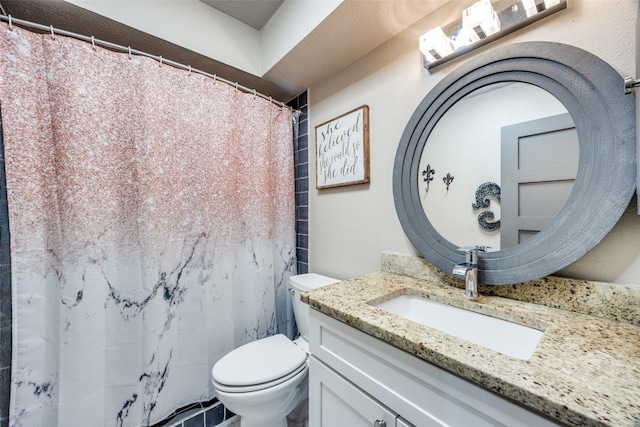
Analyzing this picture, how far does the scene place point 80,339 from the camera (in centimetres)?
108

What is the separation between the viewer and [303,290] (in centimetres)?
148

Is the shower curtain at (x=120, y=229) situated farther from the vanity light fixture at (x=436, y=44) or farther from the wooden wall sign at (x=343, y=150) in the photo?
the vanity light fixture at (x=436, y=44)

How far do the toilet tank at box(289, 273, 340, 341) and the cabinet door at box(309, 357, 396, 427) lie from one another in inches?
21.2

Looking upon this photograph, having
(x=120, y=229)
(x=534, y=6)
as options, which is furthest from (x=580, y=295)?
(x=120, y=229)

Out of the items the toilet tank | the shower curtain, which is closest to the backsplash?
the toilet tank

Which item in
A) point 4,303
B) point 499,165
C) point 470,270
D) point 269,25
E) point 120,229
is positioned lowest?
point 4,303

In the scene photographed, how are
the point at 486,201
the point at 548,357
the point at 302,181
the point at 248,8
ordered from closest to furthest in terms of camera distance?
the point at 548,357
the point at 486,201
the point at 248,8
the point at 302,181

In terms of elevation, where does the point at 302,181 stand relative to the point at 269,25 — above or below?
below

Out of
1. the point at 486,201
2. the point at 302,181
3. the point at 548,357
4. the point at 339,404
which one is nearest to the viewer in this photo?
the point at 548,357

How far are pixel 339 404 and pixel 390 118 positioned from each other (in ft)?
4.10

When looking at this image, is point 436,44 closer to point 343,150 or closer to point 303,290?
point 343,150

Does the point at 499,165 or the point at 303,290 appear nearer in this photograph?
the point at 499,165

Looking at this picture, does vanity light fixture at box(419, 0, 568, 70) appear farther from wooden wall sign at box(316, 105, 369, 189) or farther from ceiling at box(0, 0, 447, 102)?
wooden wall sign at box(316, 105, 369, 189)

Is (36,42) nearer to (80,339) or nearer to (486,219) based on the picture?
(80,339)
